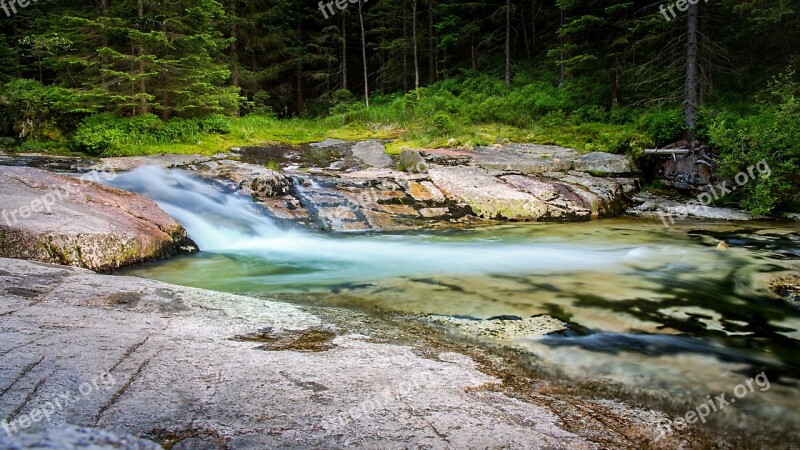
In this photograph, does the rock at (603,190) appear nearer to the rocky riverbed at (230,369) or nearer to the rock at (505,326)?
the rocky riverbed at (230,369)

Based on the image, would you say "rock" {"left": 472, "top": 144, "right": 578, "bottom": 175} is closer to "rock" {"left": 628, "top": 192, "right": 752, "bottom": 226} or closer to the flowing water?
"rock" {"left": 628, "top": 192, "right": 752, "bottom": 226}

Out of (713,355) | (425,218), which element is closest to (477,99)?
(425,218)

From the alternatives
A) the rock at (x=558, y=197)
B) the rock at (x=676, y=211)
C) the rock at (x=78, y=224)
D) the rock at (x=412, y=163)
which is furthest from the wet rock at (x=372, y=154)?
the rock at (x=676, y=211)

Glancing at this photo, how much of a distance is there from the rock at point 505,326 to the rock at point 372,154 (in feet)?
31.0

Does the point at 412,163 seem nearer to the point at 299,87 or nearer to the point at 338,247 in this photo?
the point at 338,247

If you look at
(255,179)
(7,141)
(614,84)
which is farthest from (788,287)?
(7,141)

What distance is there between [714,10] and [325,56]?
2119 centimetres

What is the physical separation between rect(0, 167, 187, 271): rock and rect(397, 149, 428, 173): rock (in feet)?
21.0

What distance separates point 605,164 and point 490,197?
4522 mm

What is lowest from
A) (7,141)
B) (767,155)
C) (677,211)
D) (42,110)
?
(677,211)

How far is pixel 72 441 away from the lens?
45.0 inches

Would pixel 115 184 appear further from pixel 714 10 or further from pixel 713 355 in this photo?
pixel 714 10

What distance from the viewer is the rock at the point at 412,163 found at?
39.9 feet

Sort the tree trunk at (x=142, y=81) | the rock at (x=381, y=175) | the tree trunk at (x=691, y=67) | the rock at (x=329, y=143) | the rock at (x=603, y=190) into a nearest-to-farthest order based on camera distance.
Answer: the rock at (x=603, y=190), the rock at (x=381, y=175), the tree trunk at (x=691, y=67), the tree trunk at (x=142, y=81), the rock at (x=329, y=143)
